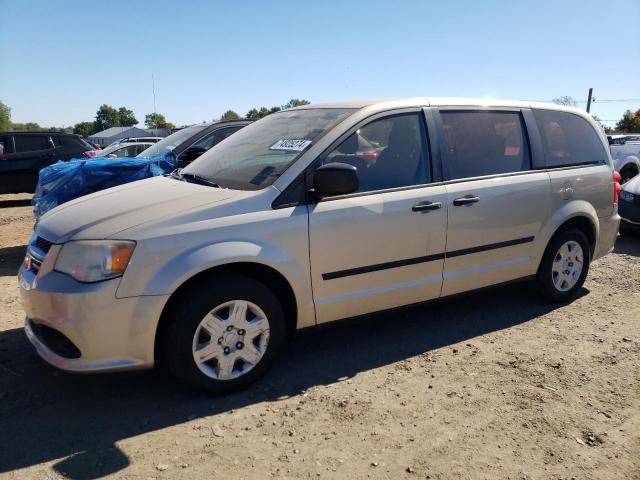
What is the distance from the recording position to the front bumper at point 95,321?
2766 mm

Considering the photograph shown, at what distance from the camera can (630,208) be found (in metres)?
7.81

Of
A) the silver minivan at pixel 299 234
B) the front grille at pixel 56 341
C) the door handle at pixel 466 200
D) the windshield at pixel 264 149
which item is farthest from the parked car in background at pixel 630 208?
the front grille at pixel 56 341

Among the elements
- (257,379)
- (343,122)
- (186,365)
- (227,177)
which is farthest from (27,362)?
(343,122)

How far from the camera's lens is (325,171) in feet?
10.5

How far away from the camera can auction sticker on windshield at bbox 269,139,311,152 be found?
3.47 meters

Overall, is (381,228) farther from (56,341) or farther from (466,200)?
(56,341)

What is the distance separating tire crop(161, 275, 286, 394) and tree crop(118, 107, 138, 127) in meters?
133

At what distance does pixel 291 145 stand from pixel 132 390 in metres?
1.91

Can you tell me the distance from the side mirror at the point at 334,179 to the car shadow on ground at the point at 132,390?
0.95 metres

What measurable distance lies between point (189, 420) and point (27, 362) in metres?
1.47

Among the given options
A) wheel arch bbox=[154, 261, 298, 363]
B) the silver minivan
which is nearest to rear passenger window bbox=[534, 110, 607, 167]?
the silver minivan

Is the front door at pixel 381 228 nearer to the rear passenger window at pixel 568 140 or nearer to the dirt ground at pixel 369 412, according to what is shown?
the dirt ground at pixel 369 412

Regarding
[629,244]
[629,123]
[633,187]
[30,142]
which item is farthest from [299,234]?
[629,123]

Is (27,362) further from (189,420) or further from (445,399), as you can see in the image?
(445,399)
